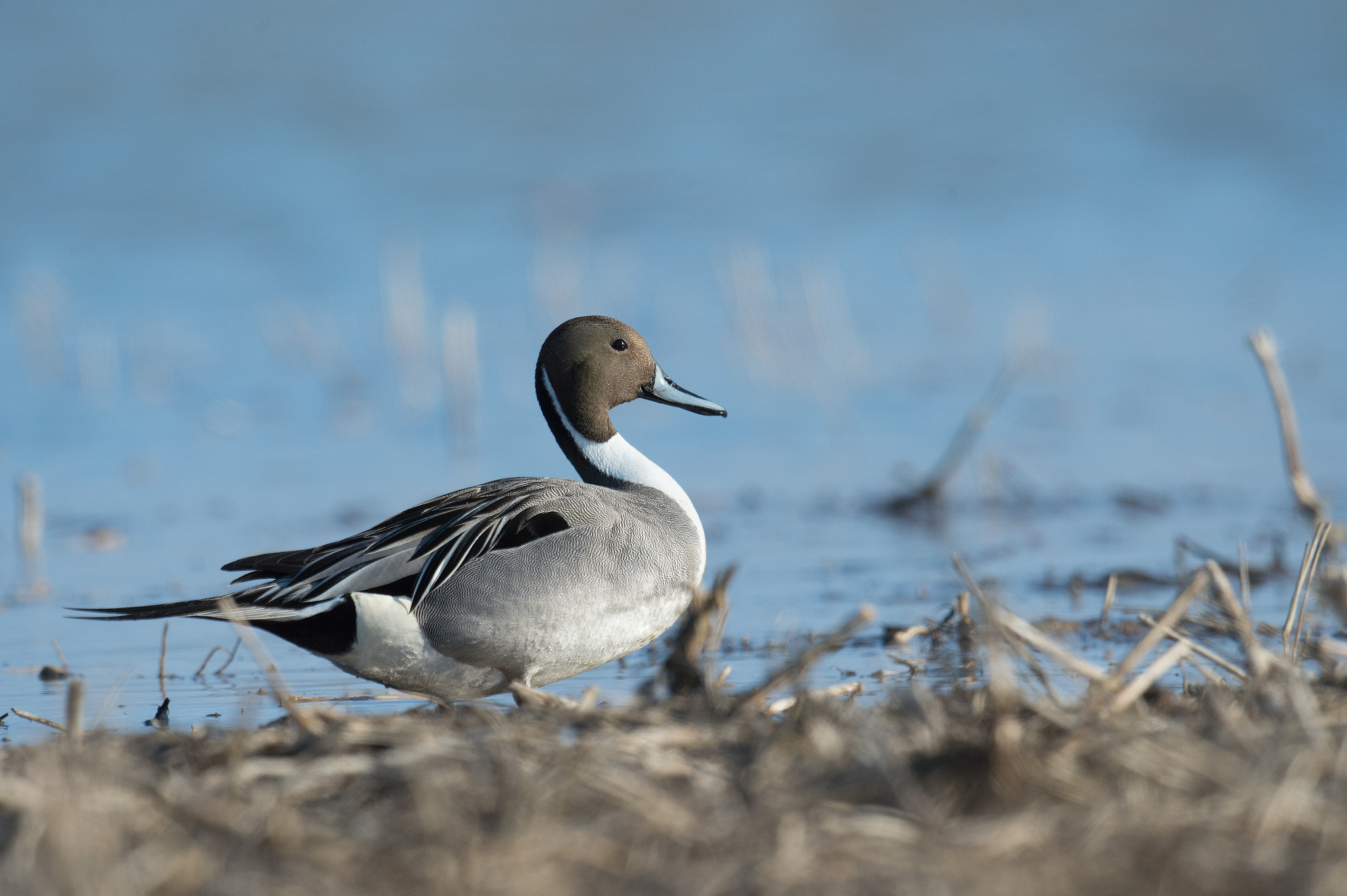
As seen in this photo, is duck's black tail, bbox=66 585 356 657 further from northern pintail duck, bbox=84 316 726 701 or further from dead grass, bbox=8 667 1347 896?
dead grass, bbox=8 667 1347 896

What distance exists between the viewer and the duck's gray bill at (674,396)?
5.48 meters

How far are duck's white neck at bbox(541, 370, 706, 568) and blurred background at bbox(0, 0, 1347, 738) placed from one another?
67 cm

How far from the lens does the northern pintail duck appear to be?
435cm

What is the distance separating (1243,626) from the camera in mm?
3266

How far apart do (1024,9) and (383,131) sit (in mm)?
10368

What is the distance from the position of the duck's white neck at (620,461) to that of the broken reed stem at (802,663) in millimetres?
1686

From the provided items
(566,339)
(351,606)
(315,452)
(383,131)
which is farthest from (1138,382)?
(383,131)

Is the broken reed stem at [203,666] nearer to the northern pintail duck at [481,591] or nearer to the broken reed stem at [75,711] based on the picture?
the northern pintail duck at [481,591]

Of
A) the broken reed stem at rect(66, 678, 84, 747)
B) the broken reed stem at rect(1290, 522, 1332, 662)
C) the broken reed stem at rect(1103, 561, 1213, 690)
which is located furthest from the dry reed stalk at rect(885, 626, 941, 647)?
the broken reed stem at rect(66, 678, 84, 747)

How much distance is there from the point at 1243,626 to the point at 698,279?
10.6m

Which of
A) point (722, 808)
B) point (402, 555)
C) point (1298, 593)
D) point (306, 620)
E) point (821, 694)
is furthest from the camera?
point (402, 555)

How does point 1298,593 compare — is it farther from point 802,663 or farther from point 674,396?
point 674,396

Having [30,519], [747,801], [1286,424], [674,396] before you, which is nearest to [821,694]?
[747,801]

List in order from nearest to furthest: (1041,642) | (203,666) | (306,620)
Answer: (1041,642) < (306,620) < (203,666)
